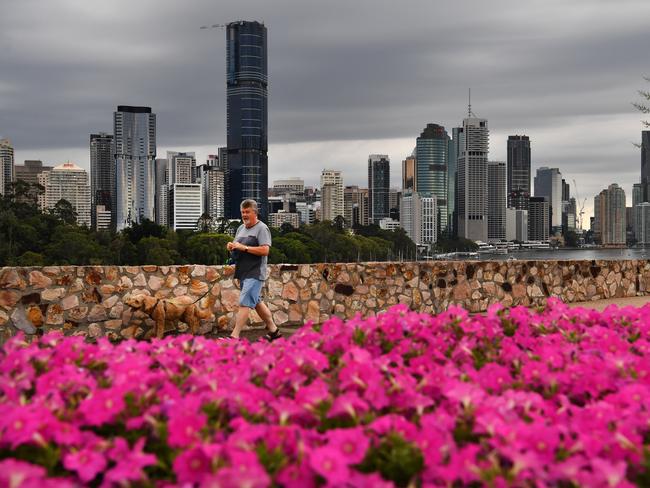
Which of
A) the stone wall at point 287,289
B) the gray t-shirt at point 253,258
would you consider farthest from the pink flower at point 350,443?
the stone wall at point 287,289

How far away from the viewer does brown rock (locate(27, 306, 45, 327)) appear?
34.1 ft

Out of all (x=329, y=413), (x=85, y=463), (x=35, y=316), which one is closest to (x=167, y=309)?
(x=35, y=316)

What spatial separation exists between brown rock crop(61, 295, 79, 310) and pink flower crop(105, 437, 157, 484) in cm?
861

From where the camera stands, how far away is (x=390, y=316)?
4.33 meters

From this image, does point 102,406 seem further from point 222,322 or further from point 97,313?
point 222,322

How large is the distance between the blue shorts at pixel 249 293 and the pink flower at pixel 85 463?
648 centimetres

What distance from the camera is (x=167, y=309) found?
34.1 feet

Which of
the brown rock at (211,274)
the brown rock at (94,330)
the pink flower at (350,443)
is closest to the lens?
the pink flower at (350,443)

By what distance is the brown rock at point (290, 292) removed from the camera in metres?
12.1

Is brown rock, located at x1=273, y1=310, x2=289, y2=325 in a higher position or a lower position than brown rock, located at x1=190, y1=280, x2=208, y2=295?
lower

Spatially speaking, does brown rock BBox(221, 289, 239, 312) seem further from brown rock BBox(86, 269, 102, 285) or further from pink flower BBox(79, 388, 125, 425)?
pink flower BBox(79, 388, 125, 425)

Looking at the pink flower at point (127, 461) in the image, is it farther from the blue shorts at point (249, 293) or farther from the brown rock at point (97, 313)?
the brown rock at point (97, 313)

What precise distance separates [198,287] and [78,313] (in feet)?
5.42

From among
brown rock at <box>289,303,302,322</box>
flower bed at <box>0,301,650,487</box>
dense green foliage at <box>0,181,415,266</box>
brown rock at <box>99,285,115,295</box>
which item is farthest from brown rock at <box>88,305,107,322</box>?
dense green foliage at <box>0,181,415,266</box>
